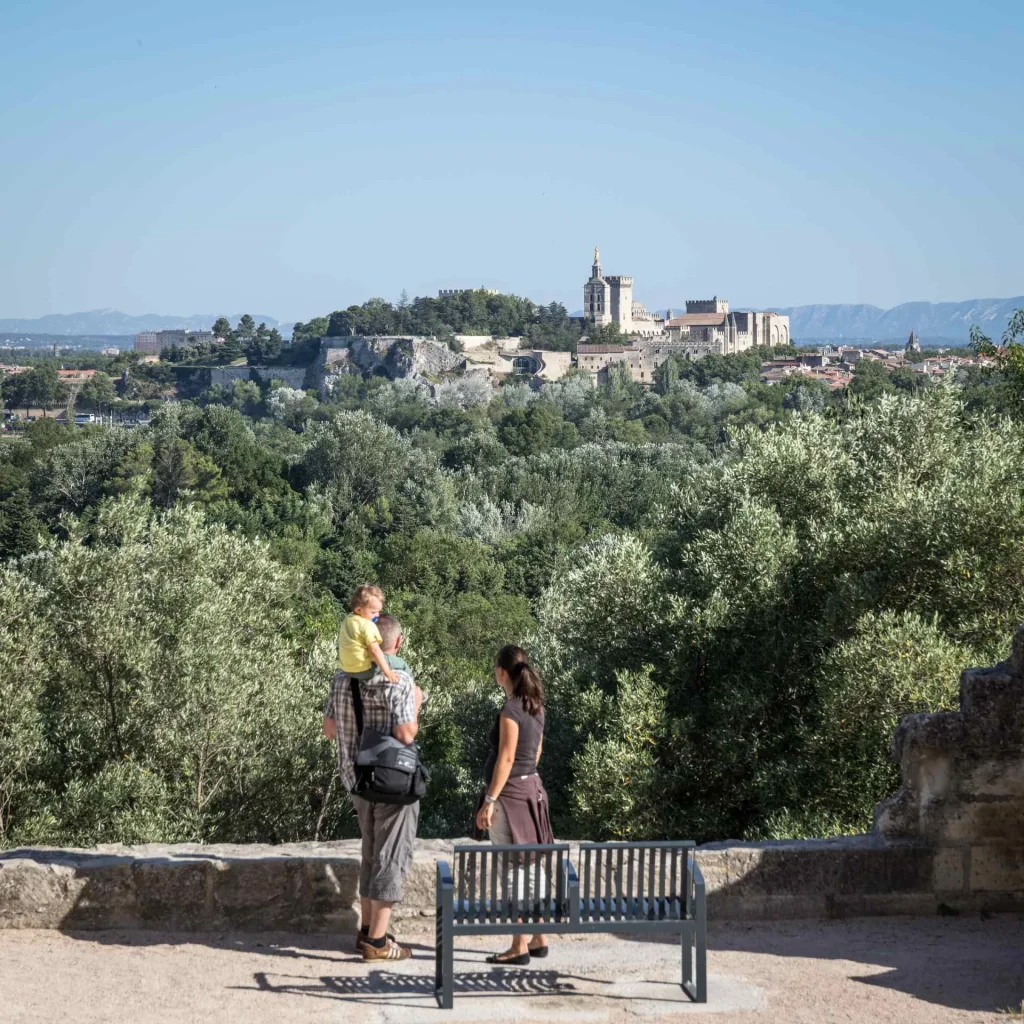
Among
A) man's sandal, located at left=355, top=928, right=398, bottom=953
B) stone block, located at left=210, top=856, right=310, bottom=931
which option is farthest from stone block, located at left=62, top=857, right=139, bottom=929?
man's sandal, located at left=355, top=928, right=398, bottom=953

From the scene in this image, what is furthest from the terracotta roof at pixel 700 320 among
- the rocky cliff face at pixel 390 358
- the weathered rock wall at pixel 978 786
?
the weathered rock wall at pixel 978 786

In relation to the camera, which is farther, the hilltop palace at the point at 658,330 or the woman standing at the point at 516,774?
the hilltop palace at the point at 658,330

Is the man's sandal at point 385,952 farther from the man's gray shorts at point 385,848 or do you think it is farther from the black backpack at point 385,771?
the black backpack at point 385,771

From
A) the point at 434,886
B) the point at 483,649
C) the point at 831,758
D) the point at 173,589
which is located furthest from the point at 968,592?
the point at 483,649

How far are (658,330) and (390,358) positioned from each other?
172ft

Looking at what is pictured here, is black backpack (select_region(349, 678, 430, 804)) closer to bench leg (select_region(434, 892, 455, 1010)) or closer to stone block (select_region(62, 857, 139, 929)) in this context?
bench leg (select_region(434, 892, 455, 1010))

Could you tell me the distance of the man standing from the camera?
5.31 metres

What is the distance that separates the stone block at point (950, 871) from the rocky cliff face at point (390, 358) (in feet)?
457

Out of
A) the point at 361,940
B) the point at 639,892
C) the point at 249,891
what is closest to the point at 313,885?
the point at 249,891

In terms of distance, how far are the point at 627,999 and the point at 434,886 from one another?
110 cm

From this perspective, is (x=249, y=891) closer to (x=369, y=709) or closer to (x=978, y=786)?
(x=369, y=709)

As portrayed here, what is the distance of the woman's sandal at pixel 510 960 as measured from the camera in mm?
5273

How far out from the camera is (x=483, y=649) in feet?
105

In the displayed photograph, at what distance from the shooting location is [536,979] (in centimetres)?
513
